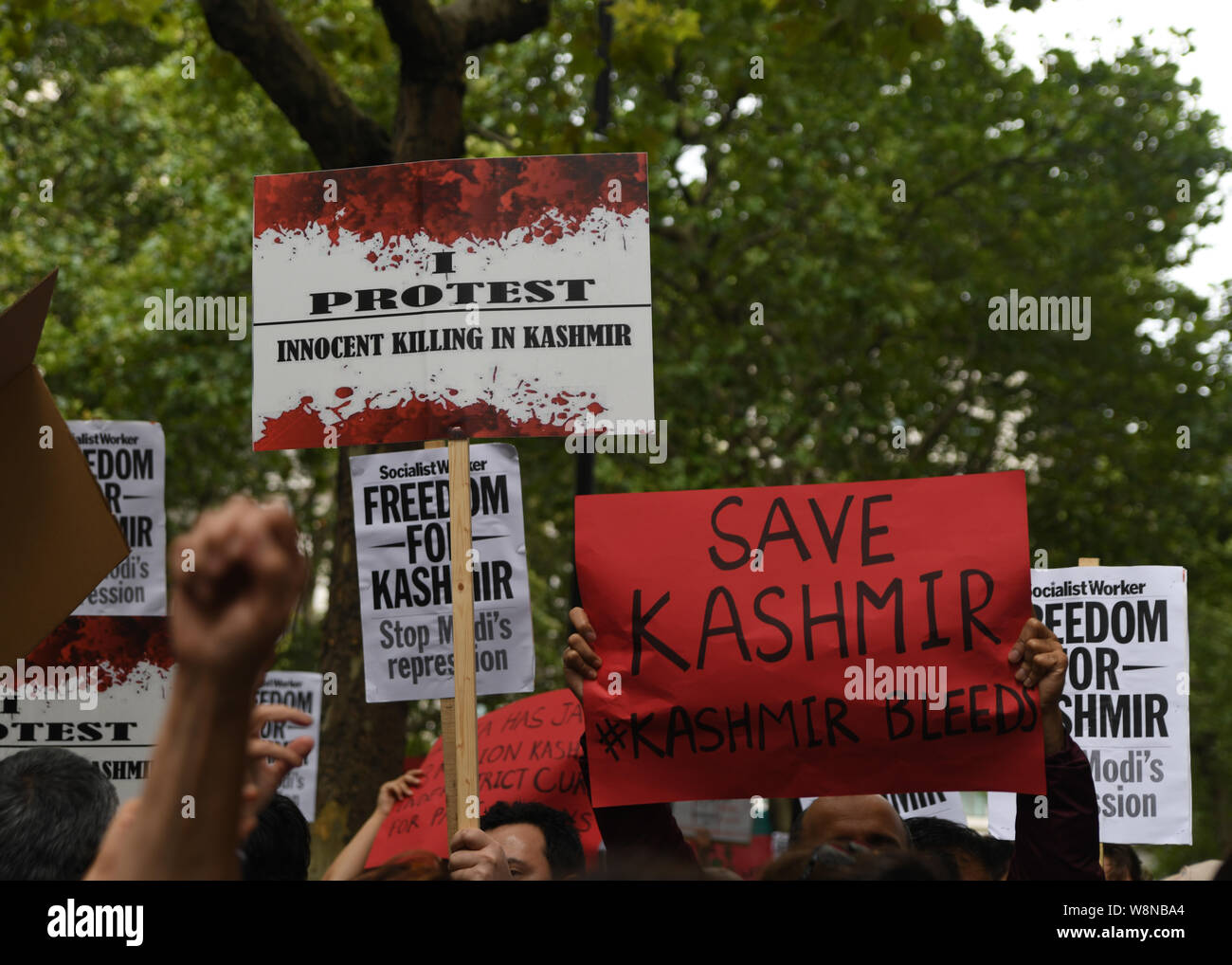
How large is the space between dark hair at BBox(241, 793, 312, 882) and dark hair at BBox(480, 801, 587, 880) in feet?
4.39

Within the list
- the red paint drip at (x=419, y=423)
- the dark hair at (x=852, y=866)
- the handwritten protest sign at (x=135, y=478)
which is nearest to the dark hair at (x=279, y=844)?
the dark hair at (x=852, y=866)

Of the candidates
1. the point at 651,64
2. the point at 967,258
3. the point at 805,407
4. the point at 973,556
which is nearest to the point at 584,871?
the point at 973,556

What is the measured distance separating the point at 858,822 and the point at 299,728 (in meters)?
4.15

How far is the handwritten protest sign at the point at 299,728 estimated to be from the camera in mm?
6305

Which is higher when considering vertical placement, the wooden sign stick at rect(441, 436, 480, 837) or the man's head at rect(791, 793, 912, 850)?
the wooden sign stick at rect(441, 436, 480, 837)

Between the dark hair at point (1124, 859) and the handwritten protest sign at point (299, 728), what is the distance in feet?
11.5

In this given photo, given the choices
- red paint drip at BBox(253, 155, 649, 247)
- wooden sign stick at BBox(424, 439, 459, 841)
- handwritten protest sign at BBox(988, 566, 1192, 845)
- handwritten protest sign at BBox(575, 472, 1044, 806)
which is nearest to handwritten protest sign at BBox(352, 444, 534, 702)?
wooden sign stick at BBox(424, 439, 459, 841)

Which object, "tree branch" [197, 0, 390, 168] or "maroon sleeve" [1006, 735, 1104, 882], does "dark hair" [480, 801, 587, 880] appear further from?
"tree branch" [197, 0, 390, 168]

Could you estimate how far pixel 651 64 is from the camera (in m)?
7.51

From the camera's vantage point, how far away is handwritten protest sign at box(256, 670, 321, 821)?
6.30 m

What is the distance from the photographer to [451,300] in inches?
139

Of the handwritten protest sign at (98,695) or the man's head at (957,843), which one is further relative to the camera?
the handwritten protest sign at (98,695)

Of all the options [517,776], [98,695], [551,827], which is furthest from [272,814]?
[98,695]

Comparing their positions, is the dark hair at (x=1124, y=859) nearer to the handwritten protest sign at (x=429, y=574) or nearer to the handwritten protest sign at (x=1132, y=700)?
the handwritten protest sign at (x=1132, y=700)
